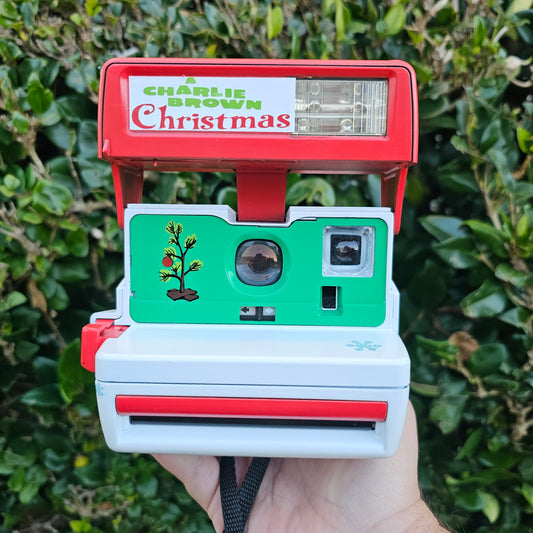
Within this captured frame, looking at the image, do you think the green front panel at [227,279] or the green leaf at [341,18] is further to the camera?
the green leaf at [341,18]

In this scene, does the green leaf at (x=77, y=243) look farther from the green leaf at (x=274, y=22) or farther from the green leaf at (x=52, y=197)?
the green leaf at (x=274, y=22)

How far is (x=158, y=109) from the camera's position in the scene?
1030 mm

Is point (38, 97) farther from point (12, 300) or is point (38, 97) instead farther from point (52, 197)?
point (12, 300)

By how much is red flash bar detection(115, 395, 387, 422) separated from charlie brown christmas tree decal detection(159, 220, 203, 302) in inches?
10.3

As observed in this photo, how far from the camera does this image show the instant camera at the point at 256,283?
0.98m

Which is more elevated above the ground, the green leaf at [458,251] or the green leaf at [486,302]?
the green leaf at [458,251]

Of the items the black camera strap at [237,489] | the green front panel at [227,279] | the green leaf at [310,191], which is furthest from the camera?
the green leaf at [310,191]

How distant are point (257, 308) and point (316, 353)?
24cm

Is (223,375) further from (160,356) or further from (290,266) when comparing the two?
(290,266)

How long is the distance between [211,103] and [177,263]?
0.37m

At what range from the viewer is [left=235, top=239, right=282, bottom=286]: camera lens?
120 cm

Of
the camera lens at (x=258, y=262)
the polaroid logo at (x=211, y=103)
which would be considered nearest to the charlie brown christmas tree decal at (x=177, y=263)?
the camera lens at (x=258, y=262)

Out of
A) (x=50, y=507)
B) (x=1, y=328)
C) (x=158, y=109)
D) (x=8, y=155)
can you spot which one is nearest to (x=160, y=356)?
(x=158, y=109)

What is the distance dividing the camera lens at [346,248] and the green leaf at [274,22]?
685 mm
